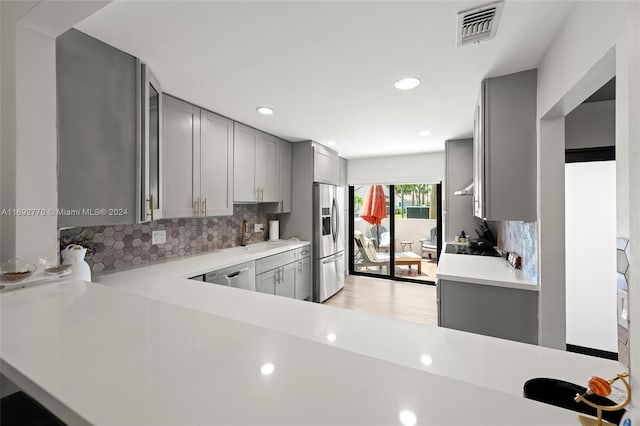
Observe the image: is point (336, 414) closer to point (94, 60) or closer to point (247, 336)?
point (247, 336)

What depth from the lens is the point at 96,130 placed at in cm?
148

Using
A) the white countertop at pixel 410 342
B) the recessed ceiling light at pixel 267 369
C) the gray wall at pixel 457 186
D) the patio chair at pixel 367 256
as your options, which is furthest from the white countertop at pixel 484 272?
the patio chair at pixel 367 256

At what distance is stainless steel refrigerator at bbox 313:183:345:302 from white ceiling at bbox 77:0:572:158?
1549 mm

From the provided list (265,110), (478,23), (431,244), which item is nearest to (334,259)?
(431,244)

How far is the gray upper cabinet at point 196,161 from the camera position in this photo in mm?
2322

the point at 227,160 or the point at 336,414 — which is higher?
the point at 227,160

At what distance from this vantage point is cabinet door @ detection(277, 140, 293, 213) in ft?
12.5

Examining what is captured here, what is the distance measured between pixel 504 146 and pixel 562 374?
145 cm

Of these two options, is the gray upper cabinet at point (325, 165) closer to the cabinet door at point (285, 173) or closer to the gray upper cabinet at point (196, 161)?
the cabinet door at point (285, 173)

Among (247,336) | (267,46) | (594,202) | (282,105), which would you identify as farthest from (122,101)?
(594,202)

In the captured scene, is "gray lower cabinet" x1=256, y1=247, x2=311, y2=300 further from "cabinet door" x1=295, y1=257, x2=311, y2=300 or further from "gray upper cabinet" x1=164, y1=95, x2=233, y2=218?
"gray upper cabinet" x1=164, y1=95, x2=233, y2=218

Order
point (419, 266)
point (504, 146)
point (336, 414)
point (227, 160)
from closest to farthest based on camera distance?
1. point (336, 414)
2. point (504, 146)
3. point (227, 160)
4. point (419, 266)

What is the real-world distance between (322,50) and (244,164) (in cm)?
182

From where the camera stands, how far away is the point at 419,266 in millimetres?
5027
